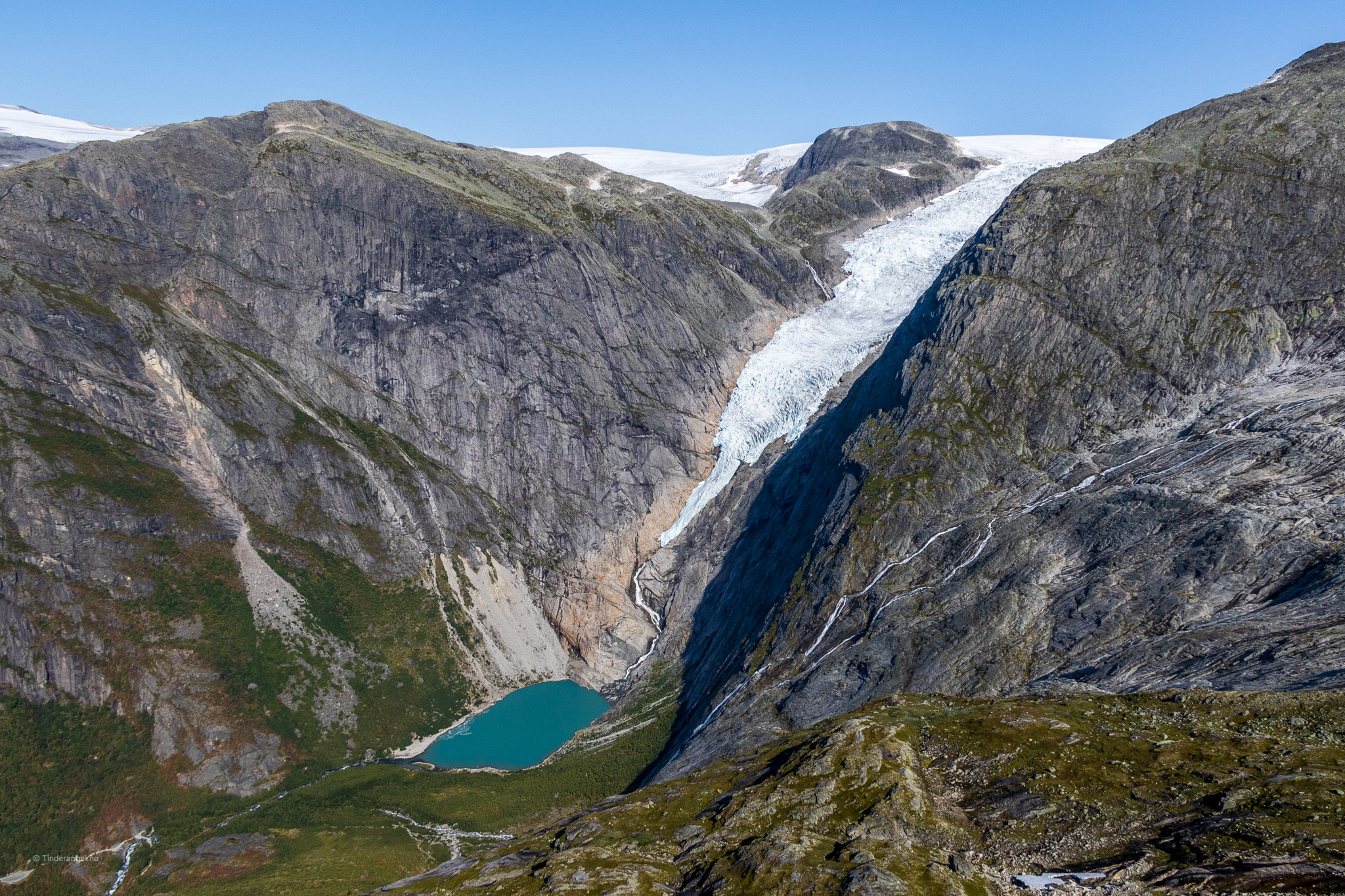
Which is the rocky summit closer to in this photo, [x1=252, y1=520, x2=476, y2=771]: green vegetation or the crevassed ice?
[x1=252, y1=520, x2=476, y2=771]: green vegetation

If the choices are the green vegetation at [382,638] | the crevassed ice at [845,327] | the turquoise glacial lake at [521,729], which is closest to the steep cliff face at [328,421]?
the green vegetation at [382,638]

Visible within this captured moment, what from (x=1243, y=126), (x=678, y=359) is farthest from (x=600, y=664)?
(x=1243, y=126)

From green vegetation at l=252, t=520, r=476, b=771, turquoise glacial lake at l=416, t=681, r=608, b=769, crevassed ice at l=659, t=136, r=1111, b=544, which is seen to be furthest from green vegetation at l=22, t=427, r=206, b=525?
crevassed ice at l=659, t=136, r=1111, b=544

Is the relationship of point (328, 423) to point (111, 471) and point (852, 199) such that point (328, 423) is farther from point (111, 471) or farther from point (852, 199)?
point (852, 199)

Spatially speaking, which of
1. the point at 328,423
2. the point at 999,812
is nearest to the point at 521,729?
the point at 328,423

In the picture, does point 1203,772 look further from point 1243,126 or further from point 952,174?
point 952,174

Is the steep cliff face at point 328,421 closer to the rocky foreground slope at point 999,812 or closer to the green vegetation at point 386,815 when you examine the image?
the green vegetation at point 386,815

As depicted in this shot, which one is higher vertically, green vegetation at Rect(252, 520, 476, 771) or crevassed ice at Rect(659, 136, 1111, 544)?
crevassed ice at Rect(659, 136, 1111, 544)
